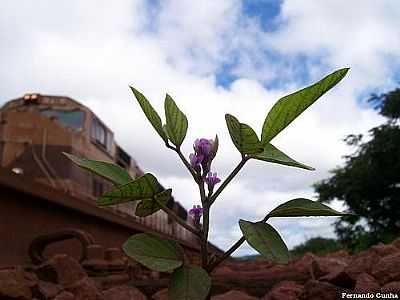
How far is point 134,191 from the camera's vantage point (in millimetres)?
831

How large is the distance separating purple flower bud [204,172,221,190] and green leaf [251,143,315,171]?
9 centimetres

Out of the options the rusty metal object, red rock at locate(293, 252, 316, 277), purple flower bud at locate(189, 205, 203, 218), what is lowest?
red rock at locate(293, 252, 316, 277)

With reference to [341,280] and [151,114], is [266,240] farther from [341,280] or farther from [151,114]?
[341,280]

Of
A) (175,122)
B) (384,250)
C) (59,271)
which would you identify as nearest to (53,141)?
(59,271)

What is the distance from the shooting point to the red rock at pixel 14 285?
1.16m

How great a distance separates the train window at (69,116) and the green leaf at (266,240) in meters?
5.90

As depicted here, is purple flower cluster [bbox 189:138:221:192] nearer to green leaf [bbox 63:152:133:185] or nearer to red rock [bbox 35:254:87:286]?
green leaf [bbox 63:152:133:185]

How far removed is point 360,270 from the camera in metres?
1.44

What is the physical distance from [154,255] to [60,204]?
1905 mm

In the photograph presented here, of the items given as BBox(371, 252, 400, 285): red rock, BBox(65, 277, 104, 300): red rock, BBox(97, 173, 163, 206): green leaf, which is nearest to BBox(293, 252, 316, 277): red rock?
BBox(371, 252, 400, 285): red rock

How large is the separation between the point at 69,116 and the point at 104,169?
6.15 meters

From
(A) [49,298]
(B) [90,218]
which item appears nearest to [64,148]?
(B) [90,218]

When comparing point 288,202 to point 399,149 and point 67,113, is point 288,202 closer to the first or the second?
point 67,113

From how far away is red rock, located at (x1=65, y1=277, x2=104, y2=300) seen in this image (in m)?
1.25
